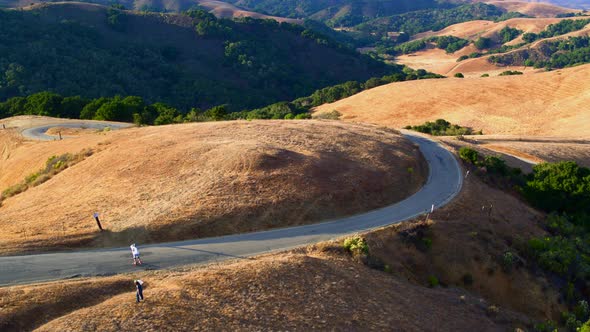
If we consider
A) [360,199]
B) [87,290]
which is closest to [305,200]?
[360,199]

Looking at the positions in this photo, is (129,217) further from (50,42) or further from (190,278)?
(50,42)

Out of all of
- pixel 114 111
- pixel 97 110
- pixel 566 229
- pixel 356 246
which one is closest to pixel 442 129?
pixel 566 229

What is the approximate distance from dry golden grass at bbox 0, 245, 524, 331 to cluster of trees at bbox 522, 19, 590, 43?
668 feet

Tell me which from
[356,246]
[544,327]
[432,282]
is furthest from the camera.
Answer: [432,282]

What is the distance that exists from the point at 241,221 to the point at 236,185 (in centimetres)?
377

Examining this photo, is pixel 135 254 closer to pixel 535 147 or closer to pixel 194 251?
pixel 194 251

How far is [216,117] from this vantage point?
5984 centimetres

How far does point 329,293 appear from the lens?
18.8m

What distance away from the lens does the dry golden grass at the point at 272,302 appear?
51.9 ft

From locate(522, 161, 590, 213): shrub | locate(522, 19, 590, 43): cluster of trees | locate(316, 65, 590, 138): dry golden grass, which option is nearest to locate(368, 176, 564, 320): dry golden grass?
locate(522, 161, 590, 213): shrub

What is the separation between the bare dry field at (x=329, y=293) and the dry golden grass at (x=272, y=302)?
0.05m

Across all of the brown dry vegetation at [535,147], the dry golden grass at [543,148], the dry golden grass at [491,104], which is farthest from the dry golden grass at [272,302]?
the dry golden grass at [491,104]

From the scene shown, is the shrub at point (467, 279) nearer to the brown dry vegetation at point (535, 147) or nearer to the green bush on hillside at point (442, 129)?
the brown dry vegetation at point (535, 147)

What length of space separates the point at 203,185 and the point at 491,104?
2766 inches
